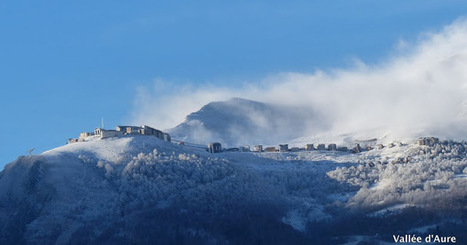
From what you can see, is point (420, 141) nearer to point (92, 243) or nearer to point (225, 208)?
point (225, 208)

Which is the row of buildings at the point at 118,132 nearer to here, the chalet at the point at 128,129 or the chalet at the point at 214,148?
the chalet at the point at 128,129

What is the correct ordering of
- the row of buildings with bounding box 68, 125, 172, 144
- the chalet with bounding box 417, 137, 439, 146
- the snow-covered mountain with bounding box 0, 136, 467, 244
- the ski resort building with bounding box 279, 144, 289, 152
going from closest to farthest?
the snow-covered mountain with bounding box 0, 136, 467, 244
the chalet with bounding box 417, 137, 439, 146
the row of buildings with bounding box 68, 125, 172, 144
the ski resort building with bounding box 279, 144, 289, 152

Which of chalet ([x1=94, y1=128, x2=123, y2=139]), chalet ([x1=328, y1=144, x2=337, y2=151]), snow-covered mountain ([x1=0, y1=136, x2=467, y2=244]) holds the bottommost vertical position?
snow-covered mountain ([x1=0, y1=136, x2=467, y2=244])

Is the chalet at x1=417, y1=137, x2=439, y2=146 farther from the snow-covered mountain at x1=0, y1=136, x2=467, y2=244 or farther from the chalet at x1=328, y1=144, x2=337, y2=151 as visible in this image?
the chalet at x1=328, y1=144, x2=337, y2=151

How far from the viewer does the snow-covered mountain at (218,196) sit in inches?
6196

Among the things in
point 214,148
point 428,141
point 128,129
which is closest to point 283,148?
point 214,148

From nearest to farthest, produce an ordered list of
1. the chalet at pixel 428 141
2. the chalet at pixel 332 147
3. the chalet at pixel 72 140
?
1. the chalet at pixel 428 141
2. the chalet at pixel 72 140
3. the chalet at pixel 332 147

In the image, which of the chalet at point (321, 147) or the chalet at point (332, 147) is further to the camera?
the chalet at point (321, 147)

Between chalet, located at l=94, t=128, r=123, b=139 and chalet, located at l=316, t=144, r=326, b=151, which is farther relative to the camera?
chalet, located at l=316, t=144, r=326, b=151

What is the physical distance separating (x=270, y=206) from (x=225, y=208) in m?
5.20

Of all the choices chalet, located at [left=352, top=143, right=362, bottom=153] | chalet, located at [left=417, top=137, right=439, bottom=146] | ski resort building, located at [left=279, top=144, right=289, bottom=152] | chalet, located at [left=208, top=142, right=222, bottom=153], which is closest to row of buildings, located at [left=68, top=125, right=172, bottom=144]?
chalet, located at [left=208, top=142, right=222, bottom=153]

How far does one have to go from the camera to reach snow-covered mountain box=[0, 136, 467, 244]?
157 metres

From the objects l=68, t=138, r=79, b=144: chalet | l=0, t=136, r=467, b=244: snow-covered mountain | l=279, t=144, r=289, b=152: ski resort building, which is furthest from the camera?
l=279, t=144, r=289, b=152: ski resort building

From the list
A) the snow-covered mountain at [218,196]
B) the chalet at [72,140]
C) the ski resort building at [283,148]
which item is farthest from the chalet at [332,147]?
the chalet at [72,140]
